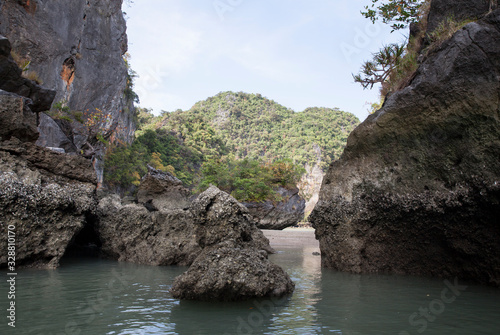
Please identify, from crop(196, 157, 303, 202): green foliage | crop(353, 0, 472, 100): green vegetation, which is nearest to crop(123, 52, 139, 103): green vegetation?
crop(196, 157, 303, 202): green foliage

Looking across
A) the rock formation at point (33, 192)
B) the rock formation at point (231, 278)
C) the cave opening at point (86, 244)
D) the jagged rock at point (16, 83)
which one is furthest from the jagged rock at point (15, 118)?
the rock formation at point (231, 278)

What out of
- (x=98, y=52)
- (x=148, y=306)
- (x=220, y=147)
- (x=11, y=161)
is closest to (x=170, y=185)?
(x=11, y=161)

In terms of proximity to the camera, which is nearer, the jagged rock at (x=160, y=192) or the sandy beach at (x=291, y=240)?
the jagged rock at (x=160, y=192)

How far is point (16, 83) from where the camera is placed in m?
13.0

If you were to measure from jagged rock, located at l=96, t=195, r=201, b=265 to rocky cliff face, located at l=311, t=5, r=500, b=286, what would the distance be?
471cm

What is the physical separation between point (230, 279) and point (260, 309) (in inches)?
29.7

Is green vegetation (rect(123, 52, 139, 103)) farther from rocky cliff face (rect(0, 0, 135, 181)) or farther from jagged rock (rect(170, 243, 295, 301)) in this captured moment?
jagged rock (rect(170, 243, 295, 301))

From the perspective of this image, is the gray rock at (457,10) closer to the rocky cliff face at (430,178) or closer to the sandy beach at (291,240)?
the rocky cliff face at (430,178)

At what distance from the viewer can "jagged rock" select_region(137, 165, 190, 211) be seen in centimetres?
1566

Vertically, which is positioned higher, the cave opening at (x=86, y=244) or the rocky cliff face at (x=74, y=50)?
the rocky cliff face at (x=74, y=50)

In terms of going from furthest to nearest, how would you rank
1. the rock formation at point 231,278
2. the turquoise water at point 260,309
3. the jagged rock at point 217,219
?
the jagged rock at point 217,219, the rock formation at point 231,278, the turquoise water at point 260,309

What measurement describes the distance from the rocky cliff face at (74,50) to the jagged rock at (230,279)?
50.6 feet

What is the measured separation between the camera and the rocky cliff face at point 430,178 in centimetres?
789

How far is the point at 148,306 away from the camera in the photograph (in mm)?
6195
